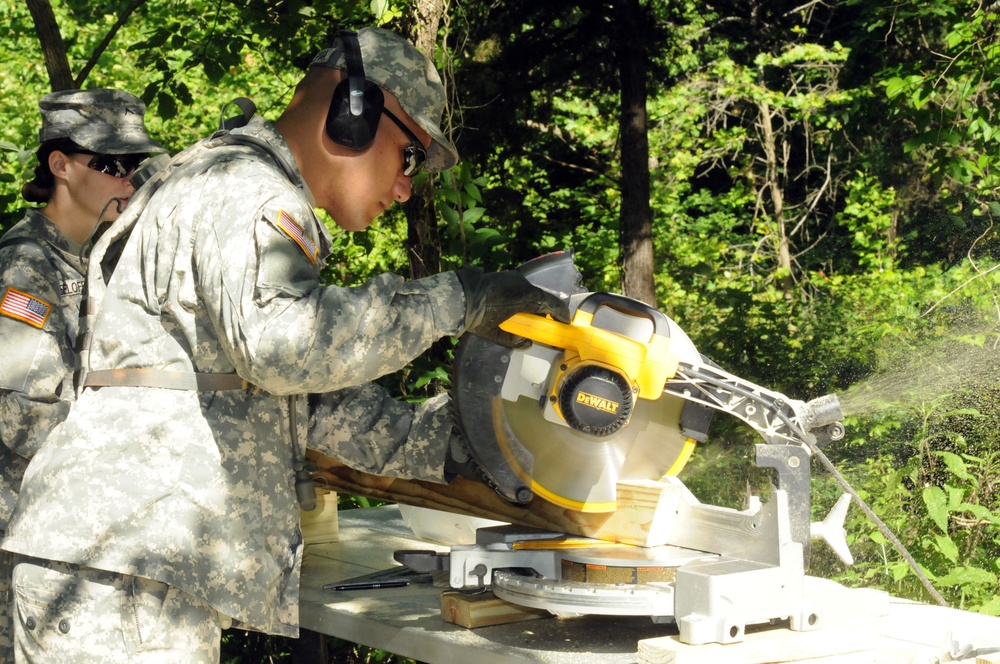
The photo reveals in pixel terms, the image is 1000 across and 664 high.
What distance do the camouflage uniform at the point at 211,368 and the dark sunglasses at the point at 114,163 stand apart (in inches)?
56.3

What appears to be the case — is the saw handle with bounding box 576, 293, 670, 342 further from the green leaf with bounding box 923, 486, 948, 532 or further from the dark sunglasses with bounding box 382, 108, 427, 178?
the green leaf with bounding box 923, 486, 948, 532

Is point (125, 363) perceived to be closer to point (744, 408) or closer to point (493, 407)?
point (493, 407)

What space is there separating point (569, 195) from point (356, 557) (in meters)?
7.72

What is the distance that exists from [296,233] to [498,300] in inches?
18.6

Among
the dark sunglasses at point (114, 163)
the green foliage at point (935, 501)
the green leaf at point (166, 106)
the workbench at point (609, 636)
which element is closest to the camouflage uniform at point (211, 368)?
the workbench at point (609, 636)

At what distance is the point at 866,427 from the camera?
602 centimetres

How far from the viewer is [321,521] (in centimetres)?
346

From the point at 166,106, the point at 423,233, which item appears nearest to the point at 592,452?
the point at 423,233

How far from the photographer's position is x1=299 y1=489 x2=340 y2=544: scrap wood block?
344 centimetres

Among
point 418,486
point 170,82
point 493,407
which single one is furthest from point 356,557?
point 170,82

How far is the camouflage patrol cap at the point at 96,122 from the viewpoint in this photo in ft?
11.3

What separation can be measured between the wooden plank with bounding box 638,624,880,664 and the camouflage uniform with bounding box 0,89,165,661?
71.2 inches

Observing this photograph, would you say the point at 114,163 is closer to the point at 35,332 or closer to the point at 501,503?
the point at 35,332

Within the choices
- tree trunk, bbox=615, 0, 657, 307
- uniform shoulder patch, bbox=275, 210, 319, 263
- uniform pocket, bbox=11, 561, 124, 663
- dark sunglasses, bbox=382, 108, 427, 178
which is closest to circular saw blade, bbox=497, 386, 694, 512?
dark sunglasses, bbox=382, 108, 427, 178
